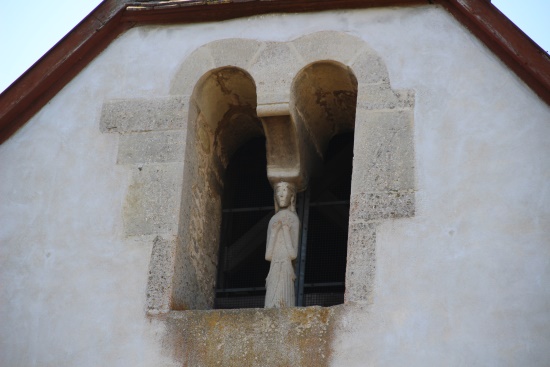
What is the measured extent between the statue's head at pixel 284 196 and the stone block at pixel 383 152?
0.67m

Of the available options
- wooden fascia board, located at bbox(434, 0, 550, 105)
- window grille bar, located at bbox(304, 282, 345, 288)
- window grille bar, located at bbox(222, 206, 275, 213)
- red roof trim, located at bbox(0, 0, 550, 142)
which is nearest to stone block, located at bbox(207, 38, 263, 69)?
red roof trim, located at bbox(0, 0, 550, 142)

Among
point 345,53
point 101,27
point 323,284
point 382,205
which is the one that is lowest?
point 323,284

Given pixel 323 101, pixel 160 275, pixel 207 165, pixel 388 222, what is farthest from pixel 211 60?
pixel 388 222

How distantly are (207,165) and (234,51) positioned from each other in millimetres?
786

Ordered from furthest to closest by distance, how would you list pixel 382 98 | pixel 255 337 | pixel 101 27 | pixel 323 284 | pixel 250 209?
pixel 250 209 → pixel 101 27 → pixel 323 284 → pixel 382 98 → pixel 255 337

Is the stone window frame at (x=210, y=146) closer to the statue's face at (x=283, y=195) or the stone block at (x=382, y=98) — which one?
the stone block at (x=382, y=98)

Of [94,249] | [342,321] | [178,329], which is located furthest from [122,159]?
[342,321]

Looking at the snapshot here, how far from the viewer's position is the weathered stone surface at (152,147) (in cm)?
967

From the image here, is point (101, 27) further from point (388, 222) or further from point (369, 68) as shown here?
point (388, 222)

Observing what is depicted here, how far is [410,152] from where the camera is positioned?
9242 millimetres

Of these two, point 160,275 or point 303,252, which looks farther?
point 303,252

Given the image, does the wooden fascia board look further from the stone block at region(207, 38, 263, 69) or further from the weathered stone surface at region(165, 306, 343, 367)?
the weathered stone surface at region(165, 306, 343, 367)

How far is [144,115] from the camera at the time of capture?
32.4 feet

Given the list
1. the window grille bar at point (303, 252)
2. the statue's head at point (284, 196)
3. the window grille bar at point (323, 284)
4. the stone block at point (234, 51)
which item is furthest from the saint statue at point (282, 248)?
the stone block at point (234, 51)
